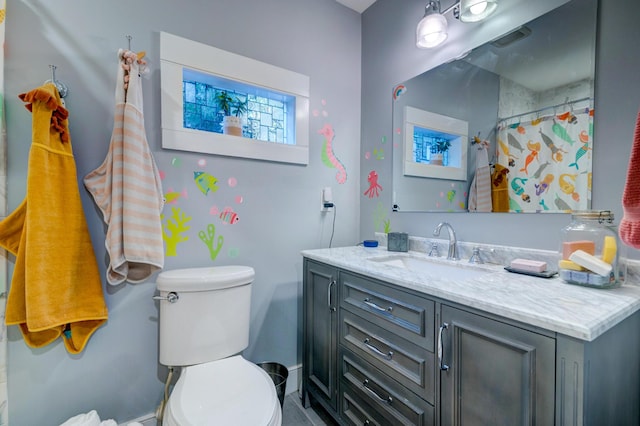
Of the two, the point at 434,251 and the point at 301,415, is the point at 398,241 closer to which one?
the point at 434,251

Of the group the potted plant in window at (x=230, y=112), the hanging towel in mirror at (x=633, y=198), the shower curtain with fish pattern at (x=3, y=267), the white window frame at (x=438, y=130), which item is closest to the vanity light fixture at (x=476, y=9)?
the white window frame at (x=438, y=130)

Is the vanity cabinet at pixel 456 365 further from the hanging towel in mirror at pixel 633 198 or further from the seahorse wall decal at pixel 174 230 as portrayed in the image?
the seahorse wall decal at pixel 174 230

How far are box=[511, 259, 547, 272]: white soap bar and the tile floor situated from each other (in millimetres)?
1246

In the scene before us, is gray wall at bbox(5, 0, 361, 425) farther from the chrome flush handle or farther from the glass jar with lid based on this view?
the glass jar with lid

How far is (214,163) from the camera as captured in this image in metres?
1.61

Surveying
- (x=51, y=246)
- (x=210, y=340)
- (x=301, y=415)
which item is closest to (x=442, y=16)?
(x=210, y=340)

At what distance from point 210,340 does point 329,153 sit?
1393mm

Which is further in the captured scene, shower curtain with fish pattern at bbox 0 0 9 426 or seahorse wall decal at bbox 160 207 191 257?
seahorse wall decal at bbox 160 207 191 257

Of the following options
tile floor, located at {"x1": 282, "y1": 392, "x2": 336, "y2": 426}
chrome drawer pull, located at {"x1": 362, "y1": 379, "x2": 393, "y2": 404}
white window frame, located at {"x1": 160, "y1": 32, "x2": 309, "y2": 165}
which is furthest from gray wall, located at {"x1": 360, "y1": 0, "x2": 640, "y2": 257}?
tile floor, located at {"x1": 282, "y1": 392, "x2": 336, "y2": 426}

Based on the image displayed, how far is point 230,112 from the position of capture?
1.71m

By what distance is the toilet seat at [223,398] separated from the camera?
0.95 meters

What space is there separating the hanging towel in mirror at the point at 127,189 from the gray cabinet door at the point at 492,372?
1256 mm

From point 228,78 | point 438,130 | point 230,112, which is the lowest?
point 438,130

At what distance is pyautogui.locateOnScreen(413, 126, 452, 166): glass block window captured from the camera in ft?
5.39
